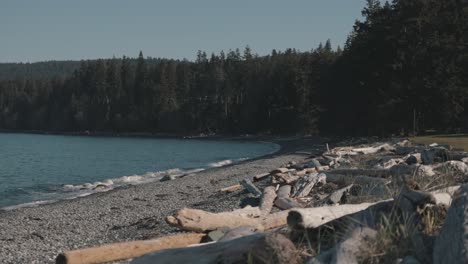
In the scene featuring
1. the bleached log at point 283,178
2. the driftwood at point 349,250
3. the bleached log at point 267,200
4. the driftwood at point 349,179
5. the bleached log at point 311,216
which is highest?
the bleached log at point 311,216

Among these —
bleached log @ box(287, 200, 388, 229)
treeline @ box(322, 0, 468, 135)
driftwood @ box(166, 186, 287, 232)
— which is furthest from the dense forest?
bleached log @ box(287, 200, 388, 229)

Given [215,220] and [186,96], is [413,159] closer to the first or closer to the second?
[215,220]

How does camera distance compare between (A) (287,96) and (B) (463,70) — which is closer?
(B) (463,70)

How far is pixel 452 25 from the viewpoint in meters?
45.7

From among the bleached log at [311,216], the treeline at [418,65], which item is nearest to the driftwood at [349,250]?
the bleached log at [311,216]

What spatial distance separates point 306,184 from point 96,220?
6174 mm

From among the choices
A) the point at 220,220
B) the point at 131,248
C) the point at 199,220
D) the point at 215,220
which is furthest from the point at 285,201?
the point at 131,248

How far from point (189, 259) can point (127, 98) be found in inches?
5024

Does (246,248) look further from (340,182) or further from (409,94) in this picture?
(409,94)

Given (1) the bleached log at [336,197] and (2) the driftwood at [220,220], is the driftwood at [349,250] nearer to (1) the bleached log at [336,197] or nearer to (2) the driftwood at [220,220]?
(2) the driftwood at [220,220]

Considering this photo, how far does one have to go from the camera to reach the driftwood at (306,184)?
46.0 feet

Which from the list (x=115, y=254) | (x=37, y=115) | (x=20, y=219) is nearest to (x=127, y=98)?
(x=37, y=115)

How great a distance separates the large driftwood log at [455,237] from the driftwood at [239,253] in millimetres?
1418

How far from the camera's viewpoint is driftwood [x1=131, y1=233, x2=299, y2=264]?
18.7 ft
